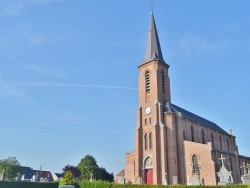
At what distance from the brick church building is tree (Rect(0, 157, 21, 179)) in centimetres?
3333

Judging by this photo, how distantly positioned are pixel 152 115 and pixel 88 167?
27.6 metres

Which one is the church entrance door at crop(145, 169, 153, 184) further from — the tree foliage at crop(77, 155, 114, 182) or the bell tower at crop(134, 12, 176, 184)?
the tree foliage at crop(77, 155, 114, 182)

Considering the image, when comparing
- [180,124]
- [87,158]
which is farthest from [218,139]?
[87,158]

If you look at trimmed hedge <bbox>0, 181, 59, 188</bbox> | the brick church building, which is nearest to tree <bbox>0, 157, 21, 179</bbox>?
trimmed hedge <bbox>0, 181, 59, 188</bbox>

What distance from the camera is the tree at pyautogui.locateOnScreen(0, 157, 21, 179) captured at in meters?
57.6

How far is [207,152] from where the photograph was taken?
105ft

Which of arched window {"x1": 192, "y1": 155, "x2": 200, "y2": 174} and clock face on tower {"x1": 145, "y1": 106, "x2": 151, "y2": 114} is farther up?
clock face on tower {"x1": 145, "y1": 106, "x2": 151, "y2": 114}

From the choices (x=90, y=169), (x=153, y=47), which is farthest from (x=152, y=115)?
(x=90, y=169)

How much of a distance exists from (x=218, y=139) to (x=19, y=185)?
3325cm

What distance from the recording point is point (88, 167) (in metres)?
57.1

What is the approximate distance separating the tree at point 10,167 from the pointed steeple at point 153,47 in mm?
40611

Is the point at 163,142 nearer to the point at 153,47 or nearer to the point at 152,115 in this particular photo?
the point at 152,115

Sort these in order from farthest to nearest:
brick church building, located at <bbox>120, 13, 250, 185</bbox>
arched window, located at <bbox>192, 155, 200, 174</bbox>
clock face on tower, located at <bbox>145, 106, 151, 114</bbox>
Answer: clock face on tower, located at <bbox>145, 106, 151, 114</bbox>
arched window, located at <bbox>192, 155, 200, 174</bbox>
brick church building, located at <bbox>120, 13, 250, 185</bbox>

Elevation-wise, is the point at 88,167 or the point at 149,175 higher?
the point at 88,167
